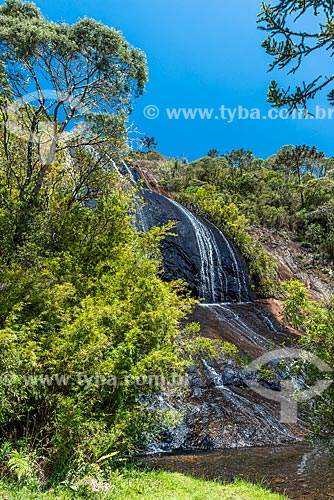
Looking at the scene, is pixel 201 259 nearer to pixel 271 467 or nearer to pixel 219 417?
pixel 219 417

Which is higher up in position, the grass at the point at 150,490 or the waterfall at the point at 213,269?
the waterfall at the point at 213,269

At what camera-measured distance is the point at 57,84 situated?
35.5 feet

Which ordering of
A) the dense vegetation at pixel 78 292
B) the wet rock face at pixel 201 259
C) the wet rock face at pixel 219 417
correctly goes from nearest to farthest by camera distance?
1. the dense vegetation at pixel 78 292
2. the wet rock face at pixel 219 417
3. the wet rock face at pixel 201 259

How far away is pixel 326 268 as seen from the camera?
114ft

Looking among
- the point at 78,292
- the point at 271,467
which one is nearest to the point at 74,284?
the point at 78,292

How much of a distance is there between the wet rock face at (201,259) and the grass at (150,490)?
51.6 ft

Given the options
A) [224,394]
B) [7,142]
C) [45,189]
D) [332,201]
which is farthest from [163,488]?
[332,201]

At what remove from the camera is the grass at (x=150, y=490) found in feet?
18.2

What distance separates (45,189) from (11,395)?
6214 millimetres

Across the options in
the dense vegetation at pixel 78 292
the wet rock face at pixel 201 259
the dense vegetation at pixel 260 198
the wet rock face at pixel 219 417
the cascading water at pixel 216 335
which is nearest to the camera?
the dense vegetation at pixel 78 292

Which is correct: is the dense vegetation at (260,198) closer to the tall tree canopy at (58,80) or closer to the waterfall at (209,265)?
the waterfall at (209,265)

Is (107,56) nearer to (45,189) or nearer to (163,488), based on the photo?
(45,189)

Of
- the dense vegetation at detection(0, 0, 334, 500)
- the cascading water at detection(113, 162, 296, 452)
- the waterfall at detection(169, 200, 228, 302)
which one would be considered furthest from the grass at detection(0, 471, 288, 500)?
the waterfall at detection(169, 200, 228, 302)

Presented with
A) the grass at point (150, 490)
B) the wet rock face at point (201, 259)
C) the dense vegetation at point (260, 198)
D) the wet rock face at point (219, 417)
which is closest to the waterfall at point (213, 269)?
the wet rock face at point (201, 259)
